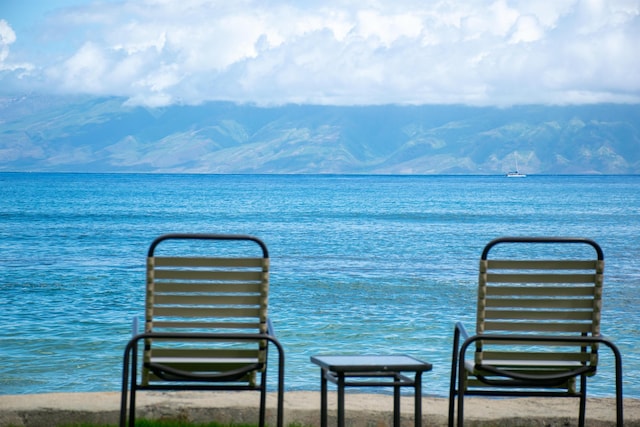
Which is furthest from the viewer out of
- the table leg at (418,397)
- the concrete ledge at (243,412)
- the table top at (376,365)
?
the concrete ledge at (243,412)

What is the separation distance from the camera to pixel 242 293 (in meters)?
4.37

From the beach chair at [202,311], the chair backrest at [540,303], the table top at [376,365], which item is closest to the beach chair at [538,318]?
the chair backrest at [540,303]

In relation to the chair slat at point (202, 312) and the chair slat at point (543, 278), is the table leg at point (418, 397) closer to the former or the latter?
the chair slat at point (543, 278)

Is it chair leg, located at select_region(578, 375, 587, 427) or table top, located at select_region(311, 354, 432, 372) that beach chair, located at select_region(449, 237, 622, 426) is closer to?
chair leg, located at select_region(578, 375, 587, 427)

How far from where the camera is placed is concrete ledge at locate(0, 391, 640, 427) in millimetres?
5371

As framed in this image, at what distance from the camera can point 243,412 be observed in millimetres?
5430

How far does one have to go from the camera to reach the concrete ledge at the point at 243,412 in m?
5.37

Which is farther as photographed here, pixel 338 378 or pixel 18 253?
pixel 18 253

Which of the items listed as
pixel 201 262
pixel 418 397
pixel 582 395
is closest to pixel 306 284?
pixel 582 395

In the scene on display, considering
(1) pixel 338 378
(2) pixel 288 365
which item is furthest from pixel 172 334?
(2) pixel 288 365

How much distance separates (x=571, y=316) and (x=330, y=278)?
1781cm

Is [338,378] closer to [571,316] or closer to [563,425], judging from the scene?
[571,316]

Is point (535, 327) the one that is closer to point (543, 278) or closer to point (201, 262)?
point (543, 278)

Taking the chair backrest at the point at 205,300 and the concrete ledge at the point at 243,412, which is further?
the concrete ledge at the point at 243,412
